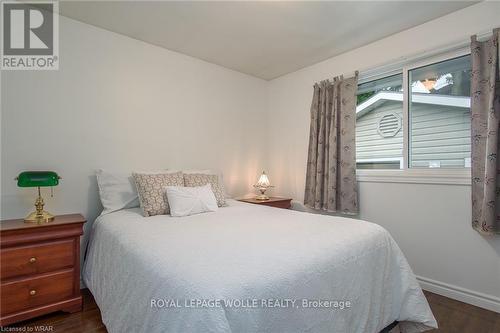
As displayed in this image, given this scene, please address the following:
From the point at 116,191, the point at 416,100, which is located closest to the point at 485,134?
the point at 416,100

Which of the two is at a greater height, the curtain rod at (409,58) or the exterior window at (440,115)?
the curtain rod at (409,58)

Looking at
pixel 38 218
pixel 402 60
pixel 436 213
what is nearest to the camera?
pixel 38 218

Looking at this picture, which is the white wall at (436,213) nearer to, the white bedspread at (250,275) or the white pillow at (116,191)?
the white bedspread at (250,275)

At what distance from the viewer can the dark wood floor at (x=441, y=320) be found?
175cm

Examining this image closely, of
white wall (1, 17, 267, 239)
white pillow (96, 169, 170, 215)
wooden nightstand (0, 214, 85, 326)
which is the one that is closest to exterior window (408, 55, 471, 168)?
white wall (1, 17, 267, 239)

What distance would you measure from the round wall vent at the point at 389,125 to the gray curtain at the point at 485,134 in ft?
2.22

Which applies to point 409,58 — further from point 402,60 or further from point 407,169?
point 407,169

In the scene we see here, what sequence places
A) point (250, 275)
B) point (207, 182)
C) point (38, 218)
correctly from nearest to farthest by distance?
1. point (250, 275)
2. point (38, 218)
3. point (207, 182)

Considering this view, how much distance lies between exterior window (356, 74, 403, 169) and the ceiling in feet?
1.69

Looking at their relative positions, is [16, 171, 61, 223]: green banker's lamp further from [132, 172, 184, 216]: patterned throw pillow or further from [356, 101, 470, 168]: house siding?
[356, 101, 470, 168]: house siding

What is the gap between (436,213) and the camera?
2.29 m

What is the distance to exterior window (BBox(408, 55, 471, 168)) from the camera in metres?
2.27

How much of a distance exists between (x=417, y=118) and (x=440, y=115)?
183 mm

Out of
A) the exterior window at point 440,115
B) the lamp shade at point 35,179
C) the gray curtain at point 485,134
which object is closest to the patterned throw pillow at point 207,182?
the lamp shade at point 35,179
